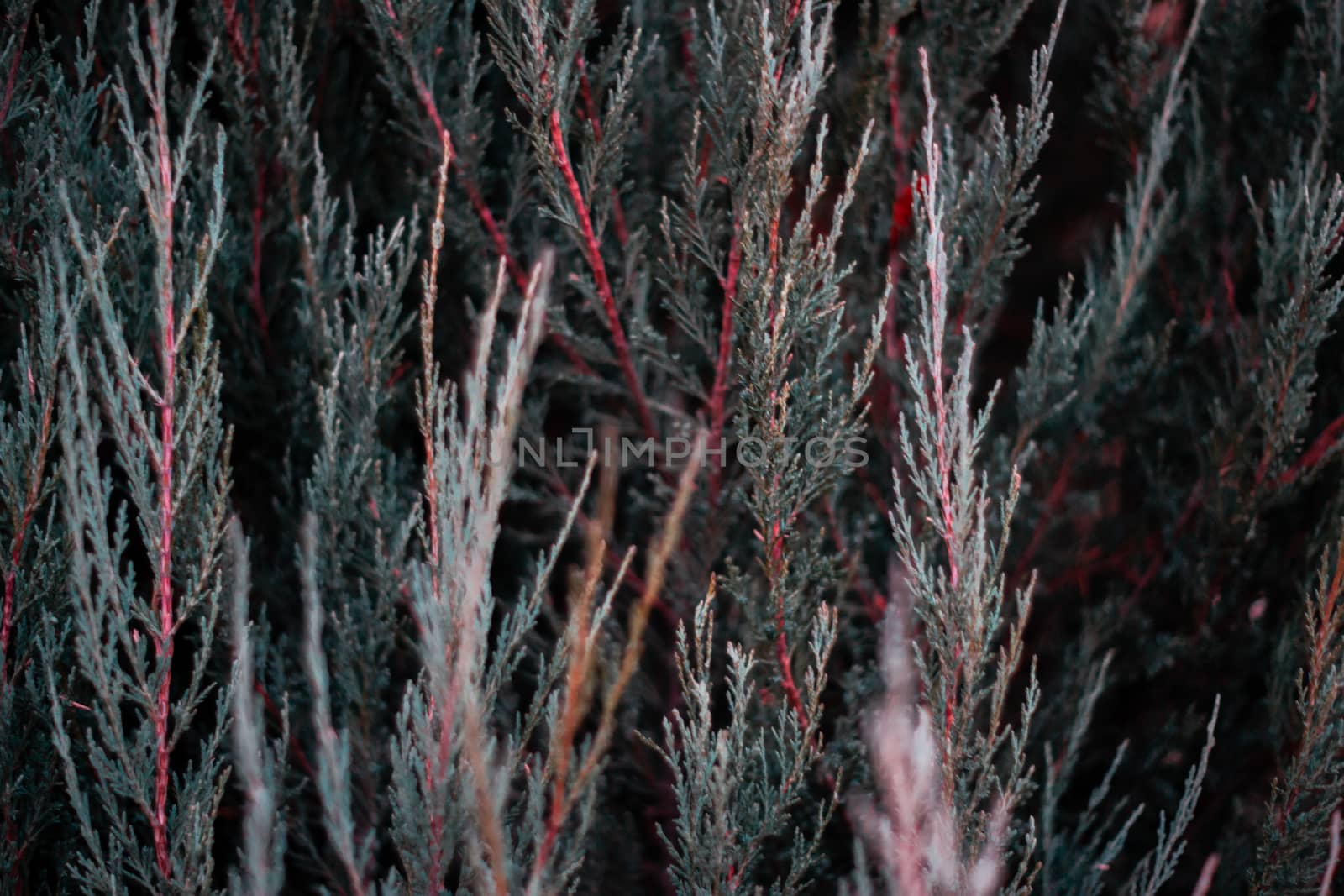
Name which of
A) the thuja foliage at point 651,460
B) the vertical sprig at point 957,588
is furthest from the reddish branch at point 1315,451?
the vertical sprig at point 957,588

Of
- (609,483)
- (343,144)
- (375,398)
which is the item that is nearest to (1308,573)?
(609,483)

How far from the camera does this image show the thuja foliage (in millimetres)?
1593

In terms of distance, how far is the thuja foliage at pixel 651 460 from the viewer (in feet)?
5.23

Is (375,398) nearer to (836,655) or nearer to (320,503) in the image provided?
(320,503)

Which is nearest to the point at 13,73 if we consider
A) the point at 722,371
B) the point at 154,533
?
the point at 154,533

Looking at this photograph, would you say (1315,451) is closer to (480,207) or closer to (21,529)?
(480,207)

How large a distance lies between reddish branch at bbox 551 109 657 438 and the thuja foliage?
2cm

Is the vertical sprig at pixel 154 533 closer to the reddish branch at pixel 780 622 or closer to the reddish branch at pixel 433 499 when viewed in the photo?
the reddish branch at pixel 433 499

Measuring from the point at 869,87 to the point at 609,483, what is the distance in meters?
1.27

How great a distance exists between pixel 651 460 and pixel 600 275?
0.62 metres

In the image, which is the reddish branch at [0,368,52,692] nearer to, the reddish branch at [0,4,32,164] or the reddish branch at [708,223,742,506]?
the reddish branch at [0,4,32,164]

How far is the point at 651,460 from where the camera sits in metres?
2.58

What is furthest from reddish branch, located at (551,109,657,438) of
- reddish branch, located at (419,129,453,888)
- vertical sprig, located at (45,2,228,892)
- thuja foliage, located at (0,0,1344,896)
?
vertical sprig, located at (45,2,228,892)

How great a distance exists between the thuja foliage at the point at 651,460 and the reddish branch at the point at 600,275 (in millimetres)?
17
